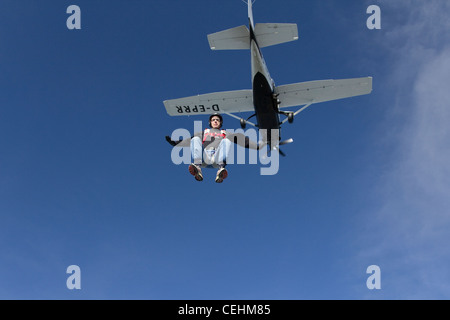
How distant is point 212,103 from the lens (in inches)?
987

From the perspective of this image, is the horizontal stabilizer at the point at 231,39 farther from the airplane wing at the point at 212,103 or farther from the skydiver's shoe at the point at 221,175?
the skydiver's shoe at the point at 221,175

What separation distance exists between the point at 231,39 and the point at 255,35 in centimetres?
144

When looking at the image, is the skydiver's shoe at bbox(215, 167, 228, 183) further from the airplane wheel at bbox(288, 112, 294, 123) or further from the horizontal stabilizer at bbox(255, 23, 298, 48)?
the horizontal stabilizer at bbox(255, 23, 298, 48)

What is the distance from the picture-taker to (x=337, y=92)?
23.5 meters

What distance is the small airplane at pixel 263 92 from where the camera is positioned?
1995 centimetres

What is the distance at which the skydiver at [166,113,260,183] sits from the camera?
11.8 meters

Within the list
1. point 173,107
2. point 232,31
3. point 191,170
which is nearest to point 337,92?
point 232,31

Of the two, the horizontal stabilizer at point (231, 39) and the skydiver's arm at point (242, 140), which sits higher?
the horizontal stabilizer at point (231, 39)

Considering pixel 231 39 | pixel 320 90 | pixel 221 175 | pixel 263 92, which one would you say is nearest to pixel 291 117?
pixel 263 92

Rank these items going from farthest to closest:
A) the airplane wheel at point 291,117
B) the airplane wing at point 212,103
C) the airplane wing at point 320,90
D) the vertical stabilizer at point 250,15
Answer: the airplane wing at point 212,103, the airplane wing at point 320,90, the airplane wheel at point 291,117, the vertical stabilizer at point 250,15

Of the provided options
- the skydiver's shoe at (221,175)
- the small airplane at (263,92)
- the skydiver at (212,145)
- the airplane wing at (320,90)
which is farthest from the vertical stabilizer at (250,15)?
the skydiver's shoe at (221,175)

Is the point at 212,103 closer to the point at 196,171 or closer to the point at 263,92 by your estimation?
the point at 263,92

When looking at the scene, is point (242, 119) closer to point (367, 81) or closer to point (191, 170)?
point (367, 81)

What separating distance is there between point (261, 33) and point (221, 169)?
11.3 metres
